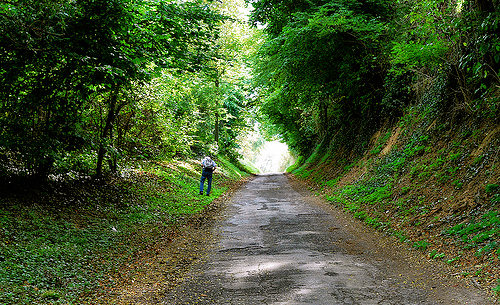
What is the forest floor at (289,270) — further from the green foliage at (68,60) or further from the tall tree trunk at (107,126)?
the tall tree trunk at (107,126)

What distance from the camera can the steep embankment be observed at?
5.65 m

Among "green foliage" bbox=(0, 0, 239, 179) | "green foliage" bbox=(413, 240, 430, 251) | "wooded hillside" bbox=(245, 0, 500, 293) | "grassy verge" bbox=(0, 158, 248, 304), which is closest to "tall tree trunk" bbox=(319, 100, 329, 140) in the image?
"wooded hillside" bbox=(245, 0, 500, 293)

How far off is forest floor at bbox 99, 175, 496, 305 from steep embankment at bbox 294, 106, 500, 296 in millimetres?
375

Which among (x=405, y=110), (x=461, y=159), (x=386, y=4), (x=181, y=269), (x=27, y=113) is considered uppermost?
(x=386, y=4)

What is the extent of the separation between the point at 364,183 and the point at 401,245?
216 inches

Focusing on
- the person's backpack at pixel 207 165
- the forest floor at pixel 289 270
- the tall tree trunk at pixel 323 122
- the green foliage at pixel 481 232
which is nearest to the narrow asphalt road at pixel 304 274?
the forest floor at pixel 289 270

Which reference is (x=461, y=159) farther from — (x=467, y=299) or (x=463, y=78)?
(x=467, y=299)

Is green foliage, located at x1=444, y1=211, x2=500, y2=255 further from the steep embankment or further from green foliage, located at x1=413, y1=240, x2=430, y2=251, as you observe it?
green foliage, located at x1=413, y1=240, x2=430, y2=251

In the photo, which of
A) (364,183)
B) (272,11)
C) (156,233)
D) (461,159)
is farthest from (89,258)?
(272,11)

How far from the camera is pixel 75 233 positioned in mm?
6637

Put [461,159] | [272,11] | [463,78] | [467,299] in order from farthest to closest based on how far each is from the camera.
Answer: [272,11], [463,78], [461,159], [467,299]

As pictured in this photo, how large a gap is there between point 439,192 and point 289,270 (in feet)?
15.0

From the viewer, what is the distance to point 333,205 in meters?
12.0

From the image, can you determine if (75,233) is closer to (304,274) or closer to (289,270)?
(289,270)
